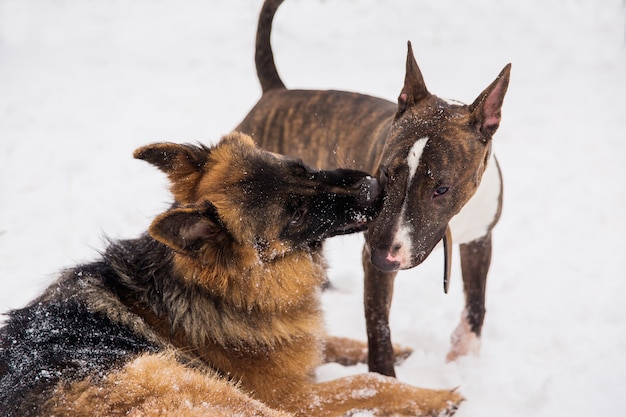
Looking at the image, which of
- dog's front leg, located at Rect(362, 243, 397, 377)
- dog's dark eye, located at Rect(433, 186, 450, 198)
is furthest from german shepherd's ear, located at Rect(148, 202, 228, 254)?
dog's front leg, located at Rect(362, 243, 397, 377)

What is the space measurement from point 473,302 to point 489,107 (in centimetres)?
169

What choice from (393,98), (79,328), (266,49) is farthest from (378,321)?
(393,98)

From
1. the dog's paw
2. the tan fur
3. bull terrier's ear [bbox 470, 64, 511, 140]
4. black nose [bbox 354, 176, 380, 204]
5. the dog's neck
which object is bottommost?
the dog's paw

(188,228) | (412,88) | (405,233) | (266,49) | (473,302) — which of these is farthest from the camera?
(266,49)

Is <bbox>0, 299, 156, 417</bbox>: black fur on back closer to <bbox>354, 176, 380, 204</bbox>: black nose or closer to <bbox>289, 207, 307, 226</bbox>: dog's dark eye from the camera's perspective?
<bbox>289, 207, 307, 226</bbox>: dog's dark eye

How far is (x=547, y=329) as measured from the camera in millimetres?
4742

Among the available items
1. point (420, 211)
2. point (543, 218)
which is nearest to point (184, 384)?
point (420, 211)

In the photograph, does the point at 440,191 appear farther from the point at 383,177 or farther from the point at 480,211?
the point at 480,211

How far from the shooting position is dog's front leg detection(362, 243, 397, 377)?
13.4 ft

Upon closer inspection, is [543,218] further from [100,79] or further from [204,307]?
[100,79]

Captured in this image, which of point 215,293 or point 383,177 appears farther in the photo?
point 383,177

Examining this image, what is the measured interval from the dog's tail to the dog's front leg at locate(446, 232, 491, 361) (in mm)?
2345

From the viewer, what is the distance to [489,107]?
3.52m

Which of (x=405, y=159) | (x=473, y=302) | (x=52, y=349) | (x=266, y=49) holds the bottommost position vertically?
(x=52, y=349)
